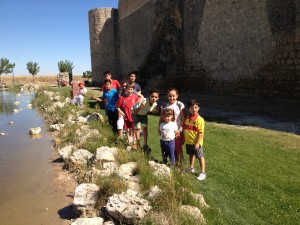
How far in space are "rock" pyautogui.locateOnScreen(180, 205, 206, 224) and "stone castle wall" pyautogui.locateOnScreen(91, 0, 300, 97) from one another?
29.6 ft

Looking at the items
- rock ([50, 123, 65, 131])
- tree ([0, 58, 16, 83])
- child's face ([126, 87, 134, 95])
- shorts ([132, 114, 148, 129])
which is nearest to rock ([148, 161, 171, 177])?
shorts ([132, 114, 148, 129])

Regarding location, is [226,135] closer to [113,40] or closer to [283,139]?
[283,139]

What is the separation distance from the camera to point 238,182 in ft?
16.1

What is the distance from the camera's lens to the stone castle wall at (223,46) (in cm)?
1193

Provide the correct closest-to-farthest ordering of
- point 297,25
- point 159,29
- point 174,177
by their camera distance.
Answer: point 174,177, point 297,25, point 159,29

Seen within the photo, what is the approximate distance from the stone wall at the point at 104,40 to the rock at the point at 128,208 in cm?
2753

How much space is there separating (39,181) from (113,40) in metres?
25.6

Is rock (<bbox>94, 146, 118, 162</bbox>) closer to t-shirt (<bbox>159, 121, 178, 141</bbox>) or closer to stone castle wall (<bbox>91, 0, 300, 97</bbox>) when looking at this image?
t-shirt (<bbox>159, 121, 178, 141</bbox>)

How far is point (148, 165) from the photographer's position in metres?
5.16

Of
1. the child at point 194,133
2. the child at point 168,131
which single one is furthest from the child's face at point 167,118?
the child at point 194,133

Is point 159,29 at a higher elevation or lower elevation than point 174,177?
higher

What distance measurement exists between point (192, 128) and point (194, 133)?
0.08 metres

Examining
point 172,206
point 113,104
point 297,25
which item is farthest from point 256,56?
point 172,206

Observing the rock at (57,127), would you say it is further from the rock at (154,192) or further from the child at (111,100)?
the rock at (154,192)
